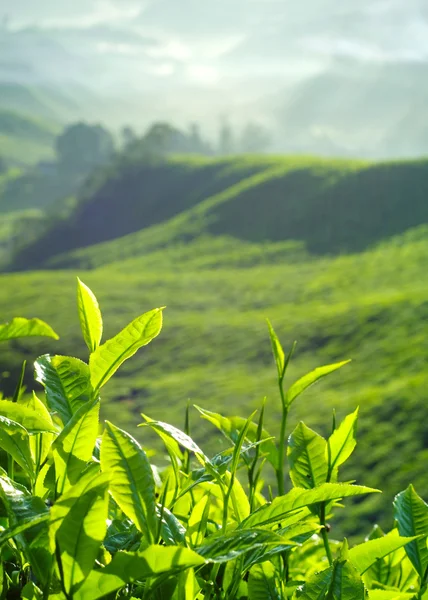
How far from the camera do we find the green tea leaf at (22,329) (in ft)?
3.25

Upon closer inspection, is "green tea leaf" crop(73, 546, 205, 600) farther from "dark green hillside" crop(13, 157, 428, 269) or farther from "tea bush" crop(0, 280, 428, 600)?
"dark green hillside" crop(13, 157, 428, 269)

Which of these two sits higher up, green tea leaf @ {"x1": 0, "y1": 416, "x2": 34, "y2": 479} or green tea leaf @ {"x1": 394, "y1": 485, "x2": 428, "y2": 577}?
green tea leaf @ {"x1": 0, "y1": 416, "x2": 34, "y2": 479}

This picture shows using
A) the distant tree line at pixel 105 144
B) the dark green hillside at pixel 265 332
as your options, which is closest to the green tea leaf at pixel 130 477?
the dark green hillside at pixel 265 332

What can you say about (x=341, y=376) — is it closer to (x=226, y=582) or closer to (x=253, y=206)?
(x=226, y=582)

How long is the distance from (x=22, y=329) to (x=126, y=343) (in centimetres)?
30

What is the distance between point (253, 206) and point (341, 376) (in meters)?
36.0

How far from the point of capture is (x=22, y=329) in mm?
1016

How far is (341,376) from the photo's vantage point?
81.8 feet

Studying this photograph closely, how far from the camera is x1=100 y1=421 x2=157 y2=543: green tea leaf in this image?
676 mm

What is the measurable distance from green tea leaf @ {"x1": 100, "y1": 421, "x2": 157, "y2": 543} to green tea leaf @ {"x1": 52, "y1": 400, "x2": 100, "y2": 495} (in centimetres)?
7

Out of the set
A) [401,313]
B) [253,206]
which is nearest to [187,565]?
[401,313]

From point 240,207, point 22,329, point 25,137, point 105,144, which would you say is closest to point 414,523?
point 22,329

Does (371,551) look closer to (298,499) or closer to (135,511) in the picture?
(298,499)

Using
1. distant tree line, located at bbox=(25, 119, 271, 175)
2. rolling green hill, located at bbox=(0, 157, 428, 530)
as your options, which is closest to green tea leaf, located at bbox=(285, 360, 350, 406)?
rolling green hill, located at bbox=(0, 157, 428, 530)
